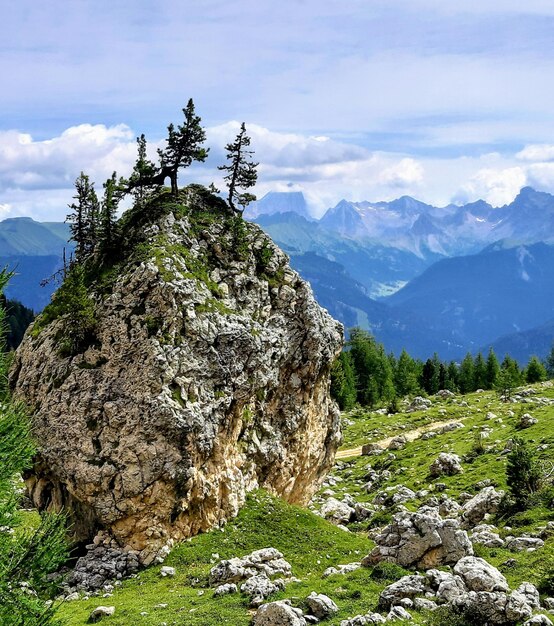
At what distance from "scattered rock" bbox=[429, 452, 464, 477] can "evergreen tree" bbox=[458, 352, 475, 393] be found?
8296cm

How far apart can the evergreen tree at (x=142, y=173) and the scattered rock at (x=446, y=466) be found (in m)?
39.9

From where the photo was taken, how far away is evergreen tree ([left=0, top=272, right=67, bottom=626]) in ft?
65.2

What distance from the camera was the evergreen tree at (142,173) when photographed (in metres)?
54.2

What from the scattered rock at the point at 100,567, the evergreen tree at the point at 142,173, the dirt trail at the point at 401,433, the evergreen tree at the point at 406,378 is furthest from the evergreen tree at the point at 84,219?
the evergreen tree at the point at 406,378

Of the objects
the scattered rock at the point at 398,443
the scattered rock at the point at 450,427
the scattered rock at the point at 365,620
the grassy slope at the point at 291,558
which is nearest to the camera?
the scattered rock at the point at 365,620

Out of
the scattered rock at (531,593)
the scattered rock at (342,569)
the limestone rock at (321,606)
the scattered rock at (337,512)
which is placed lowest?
the scattered rock at (337,512)

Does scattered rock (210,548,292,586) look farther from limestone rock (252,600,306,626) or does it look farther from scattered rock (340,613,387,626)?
scattered rock (340,613,387,626)

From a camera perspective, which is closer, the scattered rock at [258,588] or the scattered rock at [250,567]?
the scattered rock at [258,588]

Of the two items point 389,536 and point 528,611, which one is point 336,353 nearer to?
point 389,536

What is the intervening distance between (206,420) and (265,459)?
9008mm

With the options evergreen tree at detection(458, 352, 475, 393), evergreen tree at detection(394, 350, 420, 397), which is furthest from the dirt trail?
evergreen tree at detection(458, 352, 475, 393)

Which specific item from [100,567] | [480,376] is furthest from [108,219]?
[480,376]

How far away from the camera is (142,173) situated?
54.3 meters

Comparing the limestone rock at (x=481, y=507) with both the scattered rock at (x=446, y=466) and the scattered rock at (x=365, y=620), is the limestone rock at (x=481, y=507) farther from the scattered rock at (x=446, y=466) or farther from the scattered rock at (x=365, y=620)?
the scattered rock at (x=365, y=620)
